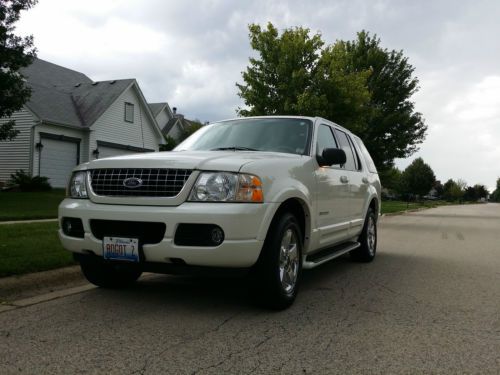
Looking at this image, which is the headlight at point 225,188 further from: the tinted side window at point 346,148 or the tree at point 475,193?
the tree at point 475,193

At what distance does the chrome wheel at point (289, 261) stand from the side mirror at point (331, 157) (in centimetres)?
103

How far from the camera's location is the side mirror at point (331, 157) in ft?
17.2

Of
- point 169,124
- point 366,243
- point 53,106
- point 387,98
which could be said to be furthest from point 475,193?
point 366,243

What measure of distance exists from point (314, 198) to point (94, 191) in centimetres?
215

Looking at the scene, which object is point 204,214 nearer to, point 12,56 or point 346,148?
point 346,148

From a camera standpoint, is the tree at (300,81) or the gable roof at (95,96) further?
the gable roof at (95,96)

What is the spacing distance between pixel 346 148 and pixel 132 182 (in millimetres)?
3512

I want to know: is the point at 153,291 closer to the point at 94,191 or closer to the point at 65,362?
the point at 94,191

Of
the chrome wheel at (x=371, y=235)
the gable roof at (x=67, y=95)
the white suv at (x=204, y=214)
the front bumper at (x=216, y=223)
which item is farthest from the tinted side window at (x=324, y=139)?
the gable roof at (x=67, y=95)

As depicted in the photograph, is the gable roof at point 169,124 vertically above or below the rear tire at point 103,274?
above

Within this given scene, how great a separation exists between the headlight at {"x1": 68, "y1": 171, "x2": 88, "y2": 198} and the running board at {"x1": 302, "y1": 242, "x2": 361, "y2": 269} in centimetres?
219

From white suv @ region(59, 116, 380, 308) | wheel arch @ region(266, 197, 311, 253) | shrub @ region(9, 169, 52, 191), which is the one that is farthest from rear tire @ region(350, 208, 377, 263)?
shrub @ region(9, 169, 52, 191)

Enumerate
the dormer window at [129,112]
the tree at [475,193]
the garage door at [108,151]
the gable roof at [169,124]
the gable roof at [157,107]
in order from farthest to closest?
1. the tree at [475,193]
2. the gable roof at [169,124]
3. the gable roof at [157,107]
4. the dormer window at [129,112]
5. the garage door at [108,151]

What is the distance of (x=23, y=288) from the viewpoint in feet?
16.5
